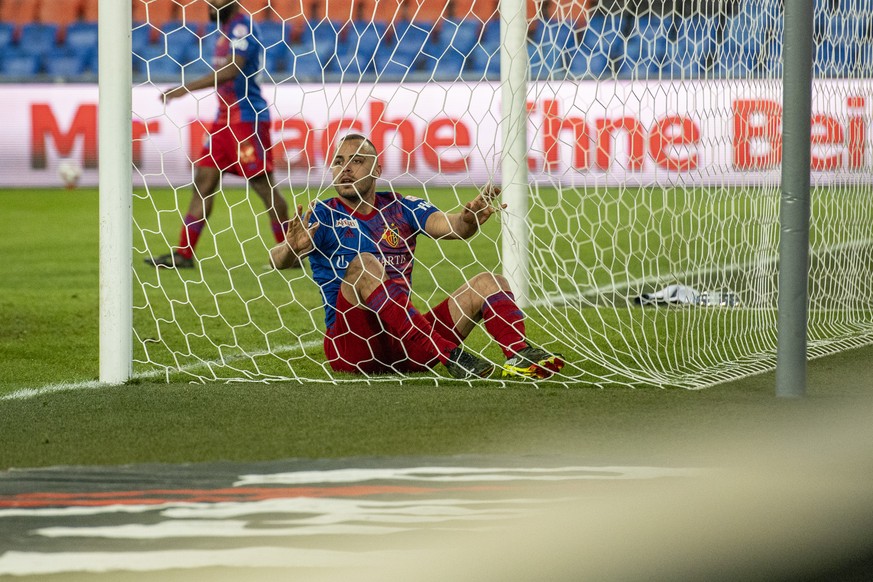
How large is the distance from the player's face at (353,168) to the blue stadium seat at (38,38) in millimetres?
14477

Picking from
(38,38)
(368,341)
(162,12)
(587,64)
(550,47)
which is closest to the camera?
(368,341)

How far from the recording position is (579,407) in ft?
12.7

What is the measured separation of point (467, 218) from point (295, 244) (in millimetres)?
592

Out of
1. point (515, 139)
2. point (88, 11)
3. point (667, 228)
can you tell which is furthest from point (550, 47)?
point (88, 11)

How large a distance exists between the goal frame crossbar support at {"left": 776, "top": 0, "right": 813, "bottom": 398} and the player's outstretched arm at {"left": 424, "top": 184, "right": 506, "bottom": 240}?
0.89m

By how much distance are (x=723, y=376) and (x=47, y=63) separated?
15080 millimetres

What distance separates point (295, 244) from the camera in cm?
414

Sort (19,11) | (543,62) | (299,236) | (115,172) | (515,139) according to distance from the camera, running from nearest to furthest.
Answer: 1. (299,236)
2. (115,172)
3. (543,62)
4. (515,139)
5. (19,11)

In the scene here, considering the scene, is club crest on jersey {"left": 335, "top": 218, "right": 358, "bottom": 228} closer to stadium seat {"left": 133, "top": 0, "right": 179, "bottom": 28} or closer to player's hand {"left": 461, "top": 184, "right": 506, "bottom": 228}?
player's hand {"left": 461, "top": 184, "right": 506, "bottom": 228}

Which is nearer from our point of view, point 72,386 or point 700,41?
point 72,386

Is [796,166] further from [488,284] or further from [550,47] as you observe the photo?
[550,47]

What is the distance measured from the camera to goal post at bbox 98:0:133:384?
430 cm

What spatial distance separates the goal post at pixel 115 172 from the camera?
4.30 meters

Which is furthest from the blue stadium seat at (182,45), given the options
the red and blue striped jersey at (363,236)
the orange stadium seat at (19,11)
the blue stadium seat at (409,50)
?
the red and blue striped jersey at (363,236)
